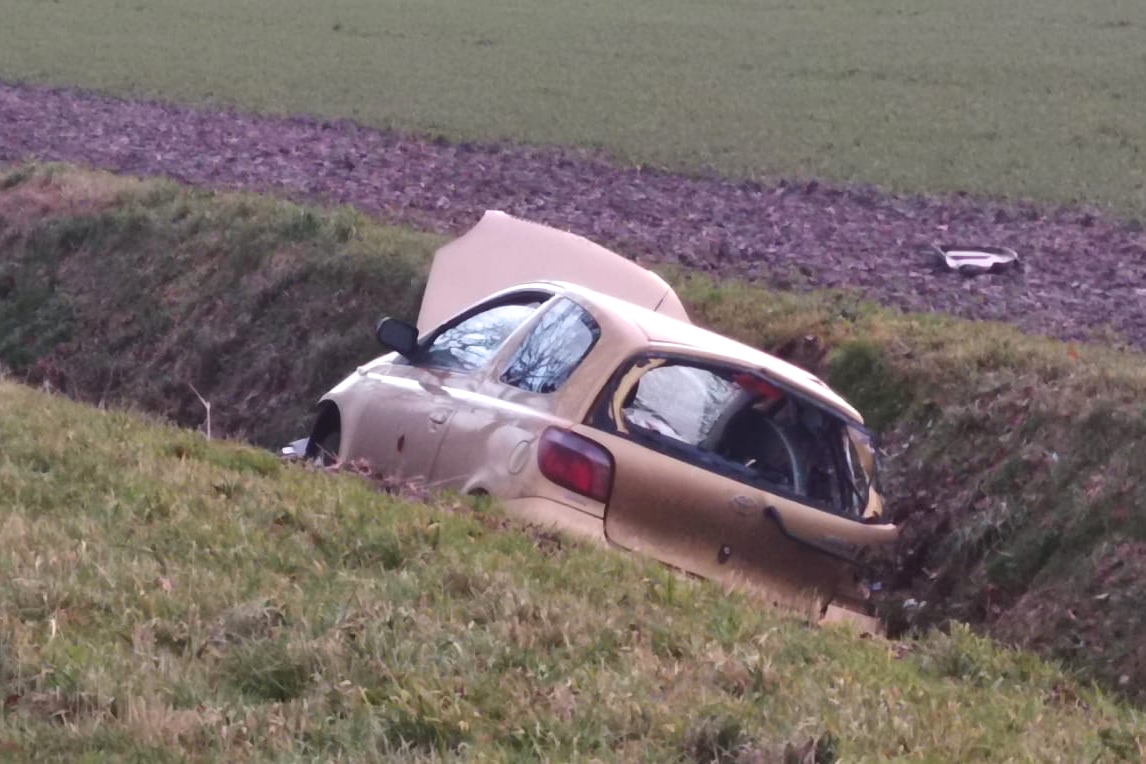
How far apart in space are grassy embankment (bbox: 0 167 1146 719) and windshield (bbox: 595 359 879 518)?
1.41m

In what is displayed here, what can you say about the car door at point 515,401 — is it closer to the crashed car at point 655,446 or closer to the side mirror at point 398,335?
the crashed car at point 655,446

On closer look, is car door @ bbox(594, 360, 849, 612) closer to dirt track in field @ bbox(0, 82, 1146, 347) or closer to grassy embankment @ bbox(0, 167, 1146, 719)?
grassy embankment @ bbox(0, 167, 1146, 719)

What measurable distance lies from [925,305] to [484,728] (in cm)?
859

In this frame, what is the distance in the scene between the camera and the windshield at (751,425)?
21.2ft

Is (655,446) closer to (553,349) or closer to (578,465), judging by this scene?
(578,465)

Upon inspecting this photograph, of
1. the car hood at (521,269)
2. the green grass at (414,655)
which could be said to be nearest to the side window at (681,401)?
the green grass at (414,655)

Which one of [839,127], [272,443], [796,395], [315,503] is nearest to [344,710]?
[315,503]

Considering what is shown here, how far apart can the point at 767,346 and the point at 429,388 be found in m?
4.37

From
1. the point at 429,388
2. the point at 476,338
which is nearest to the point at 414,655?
the point at 429,388

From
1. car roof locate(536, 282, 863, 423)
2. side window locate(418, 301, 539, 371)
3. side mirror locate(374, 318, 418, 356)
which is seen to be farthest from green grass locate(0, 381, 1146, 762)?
side mirror locate(374, 318, 418, 356)

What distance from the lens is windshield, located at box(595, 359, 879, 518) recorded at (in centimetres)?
647

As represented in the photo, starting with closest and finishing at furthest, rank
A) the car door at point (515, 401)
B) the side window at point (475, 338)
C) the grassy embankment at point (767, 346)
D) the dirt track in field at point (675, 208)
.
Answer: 1. the car door at point (515, 401)
2. the side window at point (475, 338)
3. the grassy embankment at point (767, 346)
4. the dirt track in field at point (675, 208)

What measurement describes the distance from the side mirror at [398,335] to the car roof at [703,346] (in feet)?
3.33

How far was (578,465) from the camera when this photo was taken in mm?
6211
